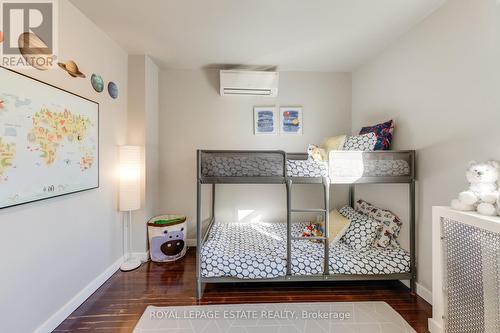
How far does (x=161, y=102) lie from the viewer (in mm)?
3062

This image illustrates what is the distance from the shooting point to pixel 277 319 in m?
1.71

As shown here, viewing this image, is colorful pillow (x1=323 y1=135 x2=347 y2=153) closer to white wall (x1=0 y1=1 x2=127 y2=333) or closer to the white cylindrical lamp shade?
the white cylindrical lamp shade

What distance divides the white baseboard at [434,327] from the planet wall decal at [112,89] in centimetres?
351

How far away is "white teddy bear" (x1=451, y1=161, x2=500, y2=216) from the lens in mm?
1309

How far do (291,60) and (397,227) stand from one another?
230 cm

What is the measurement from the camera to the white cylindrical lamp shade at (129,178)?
95.8 inches

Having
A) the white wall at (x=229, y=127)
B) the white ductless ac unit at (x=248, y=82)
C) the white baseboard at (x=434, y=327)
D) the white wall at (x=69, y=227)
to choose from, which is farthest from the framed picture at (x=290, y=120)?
the white baseboard at (x=434, y=327)

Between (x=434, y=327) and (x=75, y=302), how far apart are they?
284 cm

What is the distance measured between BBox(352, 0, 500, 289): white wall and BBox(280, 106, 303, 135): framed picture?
1.08m

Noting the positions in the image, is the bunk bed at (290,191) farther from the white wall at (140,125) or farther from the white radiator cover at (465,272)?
the white wall at (140,125)

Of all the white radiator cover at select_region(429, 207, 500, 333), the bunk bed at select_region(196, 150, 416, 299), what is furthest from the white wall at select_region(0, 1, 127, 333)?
the white radiator cover at select_region(429, 207, 500, 333)

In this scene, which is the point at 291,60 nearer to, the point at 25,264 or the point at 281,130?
the point at 281,130

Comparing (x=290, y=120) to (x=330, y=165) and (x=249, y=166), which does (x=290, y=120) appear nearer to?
(x=330, y=165)

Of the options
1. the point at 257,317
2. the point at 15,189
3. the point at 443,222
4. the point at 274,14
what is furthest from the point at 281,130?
the point at 15,189
